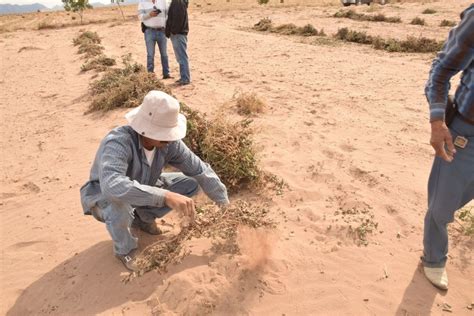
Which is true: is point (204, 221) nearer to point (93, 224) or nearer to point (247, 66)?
point (93, 224)

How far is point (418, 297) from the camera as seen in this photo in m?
2.46

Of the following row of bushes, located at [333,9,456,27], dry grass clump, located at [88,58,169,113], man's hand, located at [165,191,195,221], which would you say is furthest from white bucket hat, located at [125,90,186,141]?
row of bushes, located at [333,9,456,27]

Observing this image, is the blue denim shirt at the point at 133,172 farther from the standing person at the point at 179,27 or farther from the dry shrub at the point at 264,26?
the dry shrub at the point at 264,26

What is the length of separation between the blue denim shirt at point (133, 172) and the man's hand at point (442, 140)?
1337 millimetres

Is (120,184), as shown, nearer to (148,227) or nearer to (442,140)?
(148,227)

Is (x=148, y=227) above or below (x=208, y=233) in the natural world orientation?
below

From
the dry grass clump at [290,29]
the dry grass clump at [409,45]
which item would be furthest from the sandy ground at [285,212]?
the dry grass clump at [290,29]

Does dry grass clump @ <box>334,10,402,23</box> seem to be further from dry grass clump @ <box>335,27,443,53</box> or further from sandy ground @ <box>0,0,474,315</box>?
sandy ground @ <box>0,0,474,315</box>

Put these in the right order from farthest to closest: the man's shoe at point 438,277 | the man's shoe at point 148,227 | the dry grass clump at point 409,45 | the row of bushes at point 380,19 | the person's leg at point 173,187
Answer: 1. the row of bushes at point 380,19
2. the dry grass clump at point 409,45
3. the man's shoe at point 148,227
4. the person's leg at point 173,187
5. the man's shoe at point 438,277

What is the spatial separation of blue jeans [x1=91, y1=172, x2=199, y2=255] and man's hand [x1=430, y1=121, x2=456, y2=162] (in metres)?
1.56

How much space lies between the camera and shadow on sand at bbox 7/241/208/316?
2529 millimetres

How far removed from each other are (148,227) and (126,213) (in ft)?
1.87

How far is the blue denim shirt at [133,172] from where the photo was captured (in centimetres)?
228

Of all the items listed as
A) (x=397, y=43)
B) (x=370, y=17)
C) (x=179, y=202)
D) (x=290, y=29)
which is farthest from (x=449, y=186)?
(x=370, y=17)
